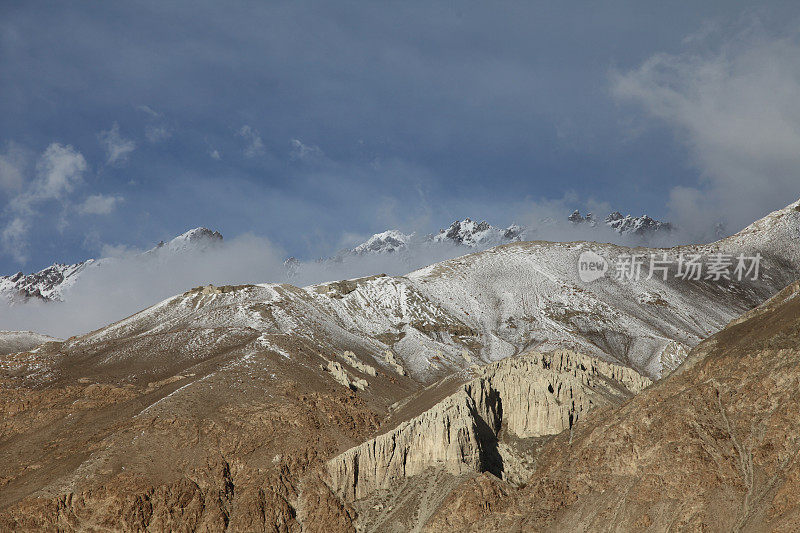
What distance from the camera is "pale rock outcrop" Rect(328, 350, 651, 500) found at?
7138 cm

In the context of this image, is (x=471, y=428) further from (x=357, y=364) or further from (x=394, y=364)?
(x=394, y=364)

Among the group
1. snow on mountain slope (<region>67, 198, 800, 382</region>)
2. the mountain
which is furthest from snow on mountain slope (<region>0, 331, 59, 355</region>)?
snow on mountain slope (<region>67, 198, 800, 382</region>)

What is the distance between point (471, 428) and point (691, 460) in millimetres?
25635

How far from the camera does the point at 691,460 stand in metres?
53.4

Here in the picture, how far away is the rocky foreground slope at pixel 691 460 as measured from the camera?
48938 millimetres

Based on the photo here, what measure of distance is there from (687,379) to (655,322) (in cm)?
12829

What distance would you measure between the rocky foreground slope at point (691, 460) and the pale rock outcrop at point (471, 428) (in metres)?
6.74

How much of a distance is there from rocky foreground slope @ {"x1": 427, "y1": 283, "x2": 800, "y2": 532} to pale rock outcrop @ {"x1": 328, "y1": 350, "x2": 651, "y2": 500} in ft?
22.1

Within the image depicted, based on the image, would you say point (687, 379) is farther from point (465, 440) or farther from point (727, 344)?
point (465, 440)

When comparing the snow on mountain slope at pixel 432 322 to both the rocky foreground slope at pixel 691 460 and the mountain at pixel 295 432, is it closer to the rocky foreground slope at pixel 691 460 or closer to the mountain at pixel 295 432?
the mountain at pixel 295 432

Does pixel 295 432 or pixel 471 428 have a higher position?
pixel 295 432

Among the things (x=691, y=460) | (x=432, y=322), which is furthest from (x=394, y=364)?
(x=691, y=460)

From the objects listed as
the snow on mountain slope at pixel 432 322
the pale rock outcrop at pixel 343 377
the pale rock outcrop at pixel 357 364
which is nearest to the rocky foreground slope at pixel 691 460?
the pale rock outcrop at pixel 343 377

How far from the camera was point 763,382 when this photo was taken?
55.4m
